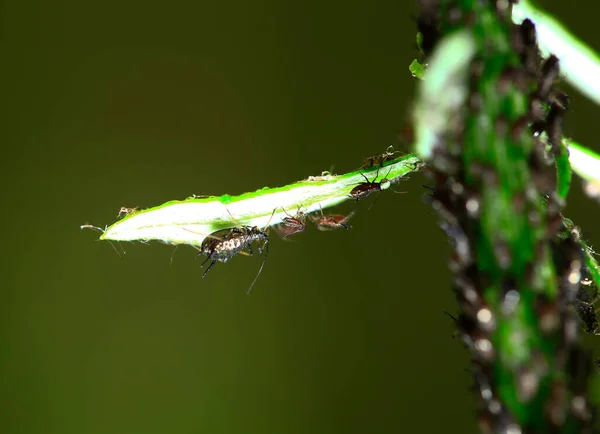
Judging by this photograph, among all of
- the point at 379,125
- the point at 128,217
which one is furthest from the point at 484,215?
the point at 379,125

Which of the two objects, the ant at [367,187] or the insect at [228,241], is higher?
the ant at [367,187]

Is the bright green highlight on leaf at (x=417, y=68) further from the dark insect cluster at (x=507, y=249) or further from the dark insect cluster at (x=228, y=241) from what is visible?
the dark insect cluster at (x=228, y=241)

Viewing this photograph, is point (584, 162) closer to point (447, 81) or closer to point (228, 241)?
point (447, 81)

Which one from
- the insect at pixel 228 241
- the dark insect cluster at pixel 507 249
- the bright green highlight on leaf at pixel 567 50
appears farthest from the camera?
the insect at pixel 228 241

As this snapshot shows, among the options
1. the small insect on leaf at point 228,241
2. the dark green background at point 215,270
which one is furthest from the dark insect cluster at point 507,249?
the dark green background at point 215,270

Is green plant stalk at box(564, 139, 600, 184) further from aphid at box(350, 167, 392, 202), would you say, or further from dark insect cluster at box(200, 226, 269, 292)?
dark insect cluster at box(200, 226, 269, 292)

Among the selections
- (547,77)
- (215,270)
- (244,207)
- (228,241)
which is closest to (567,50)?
(547,77)
